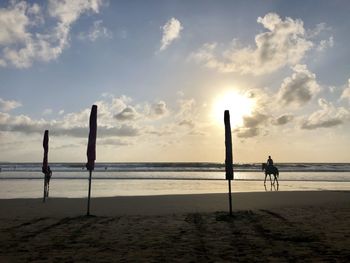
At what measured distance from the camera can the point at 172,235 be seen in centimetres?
1083

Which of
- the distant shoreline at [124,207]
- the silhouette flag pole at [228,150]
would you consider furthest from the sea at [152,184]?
the silhouette flag pole at [228,150]

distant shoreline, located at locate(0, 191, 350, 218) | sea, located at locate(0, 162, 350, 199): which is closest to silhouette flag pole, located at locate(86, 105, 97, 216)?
distant shoreline, located at locate(0, 191, 350, 218)

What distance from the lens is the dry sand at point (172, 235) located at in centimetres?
827

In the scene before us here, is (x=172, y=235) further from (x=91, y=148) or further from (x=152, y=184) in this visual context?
(x=152, y=184)

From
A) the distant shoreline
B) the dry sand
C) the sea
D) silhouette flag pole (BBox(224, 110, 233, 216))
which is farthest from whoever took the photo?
the sea

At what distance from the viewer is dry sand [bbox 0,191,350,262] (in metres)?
8.27

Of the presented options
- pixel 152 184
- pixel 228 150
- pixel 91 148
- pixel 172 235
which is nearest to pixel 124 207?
pixel 91 148

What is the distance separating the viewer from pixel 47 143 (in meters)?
20.5

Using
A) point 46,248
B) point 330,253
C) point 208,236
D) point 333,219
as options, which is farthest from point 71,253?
point 333,219

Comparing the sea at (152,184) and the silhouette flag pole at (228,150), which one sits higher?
the silhouette flag pole at (228,150)

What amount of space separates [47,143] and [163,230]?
11.4 m

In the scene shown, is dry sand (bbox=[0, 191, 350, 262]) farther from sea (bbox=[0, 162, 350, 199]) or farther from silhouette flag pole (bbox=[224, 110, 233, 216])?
sea (bbox=[0, 162, 350, 199])

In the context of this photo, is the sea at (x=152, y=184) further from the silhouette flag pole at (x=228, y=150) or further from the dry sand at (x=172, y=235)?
the silhouette flag pole at (x=228, y=150)

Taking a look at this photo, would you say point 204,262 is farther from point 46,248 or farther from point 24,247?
point 24,247
